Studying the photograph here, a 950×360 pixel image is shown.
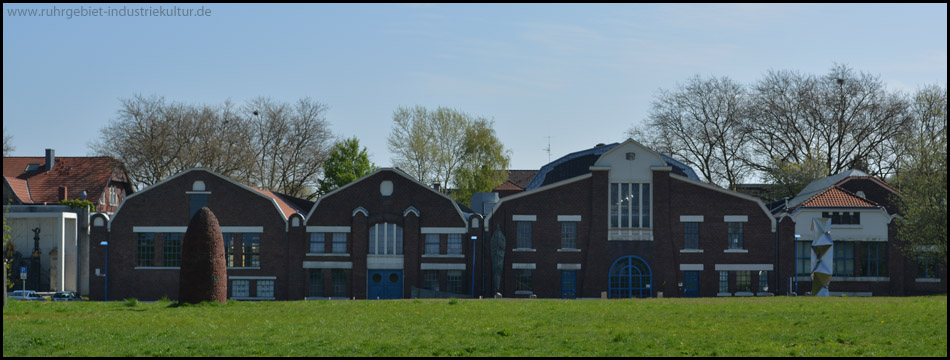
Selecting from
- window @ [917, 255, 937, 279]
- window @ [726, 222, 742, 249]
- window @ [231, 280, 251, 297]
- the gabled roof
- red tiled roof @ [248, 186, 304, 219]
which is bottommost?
window @ [231, 280, 251, 297]

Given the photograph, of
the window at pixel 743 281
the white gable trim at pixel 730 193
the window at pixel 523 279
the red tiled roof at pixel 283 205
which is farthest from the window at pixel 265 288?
the window at pixel 743 281

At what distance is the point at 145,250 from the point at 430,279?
16.4 meters

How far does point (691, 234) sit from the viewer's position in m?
62.0

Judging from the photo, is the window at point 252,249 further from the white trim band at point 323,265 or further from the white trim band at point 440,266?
the white trim band at point 440,266

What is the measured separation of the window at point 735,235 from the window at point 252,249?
26.6 metres

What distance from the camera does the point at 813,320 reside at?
112ft

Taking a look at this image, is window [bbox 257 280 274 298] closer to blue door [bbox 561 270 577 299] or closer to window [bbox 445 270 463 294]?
window [bbox 445 270 463 294]

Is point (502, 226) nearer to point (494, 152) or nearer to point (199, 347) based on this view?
point (494, 152)

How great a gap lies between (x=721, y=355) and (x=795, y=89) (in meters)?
61.5

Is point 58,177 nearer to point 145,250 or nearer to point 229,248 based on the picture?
point 145,250

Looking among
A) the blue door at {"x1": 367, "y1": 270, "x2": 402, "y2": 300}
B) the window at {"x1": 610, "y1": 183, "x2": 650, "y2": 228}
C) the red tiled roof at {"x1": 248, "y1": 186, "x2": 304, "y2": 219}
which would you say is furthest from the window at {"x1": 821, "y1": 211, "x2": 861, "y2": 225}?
the red tiled roof at {"x1": 248, "y1": 186, "x2": 304, "y2": 219}

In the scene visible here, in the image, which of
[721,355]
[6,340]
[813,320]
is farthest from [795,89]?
[6,340]

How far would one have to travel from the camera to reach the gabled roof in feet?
272

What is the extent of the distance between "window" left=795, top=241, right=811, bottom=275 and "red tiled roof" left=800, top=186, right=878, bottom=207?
A: 2.73 metres
